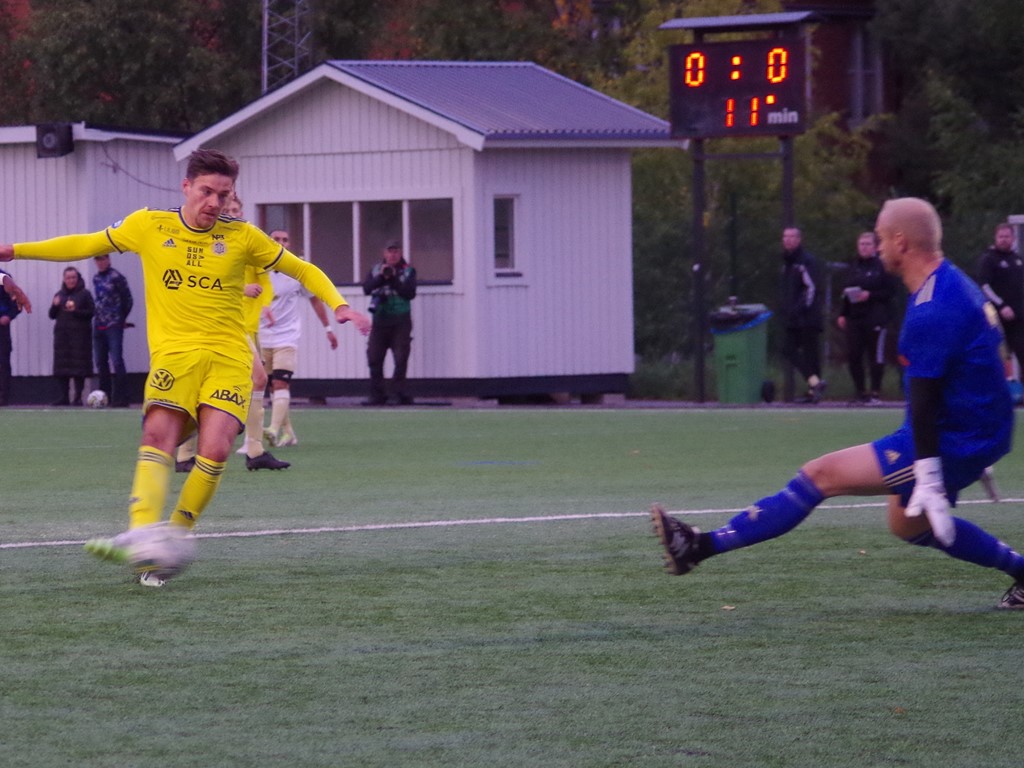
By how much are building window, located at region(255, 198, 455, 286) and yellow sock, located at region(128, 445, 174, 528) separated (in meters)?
18.6

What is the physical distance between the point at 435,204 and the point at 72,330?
527 centimetres

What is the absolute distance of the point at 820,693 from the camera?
6129mm

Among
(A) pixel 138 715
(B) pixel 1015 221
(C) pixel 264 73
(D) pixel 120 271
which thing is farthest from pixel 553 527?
(C) pixel 264 73

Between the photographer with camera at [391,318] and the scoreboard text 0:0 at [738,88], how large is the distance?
3.89 meters

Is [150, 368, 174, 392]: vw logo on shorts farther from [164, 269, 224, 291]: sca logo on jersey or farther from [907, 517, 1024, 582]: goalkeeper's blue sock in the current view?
[907, 517, 1024, 582]: goalkeeper's blue sock

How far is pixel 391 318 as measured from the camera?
2548 cm

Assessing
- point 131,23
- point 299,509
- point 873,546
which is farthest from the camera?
point 131,23

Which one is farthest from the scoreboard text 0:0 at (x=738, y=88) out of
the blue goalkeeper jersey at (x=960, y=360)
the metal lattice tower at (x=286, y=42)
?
the metal lattice tower at (x=286, y=42)

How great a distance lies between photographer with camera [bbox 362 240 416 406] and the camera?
2505 cm

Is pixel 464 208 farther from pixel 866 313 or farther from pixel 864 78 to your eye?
pixel 864 78

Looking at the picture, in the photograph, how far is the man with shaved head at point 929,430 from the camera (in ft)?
23.2

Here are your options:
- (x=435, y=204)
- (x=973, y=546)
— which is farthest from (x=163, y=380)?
(x=435, y=204)

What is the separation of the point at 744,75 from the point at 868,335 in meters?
3.58

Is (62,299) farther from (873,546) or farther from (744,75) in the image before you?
(873,546)
